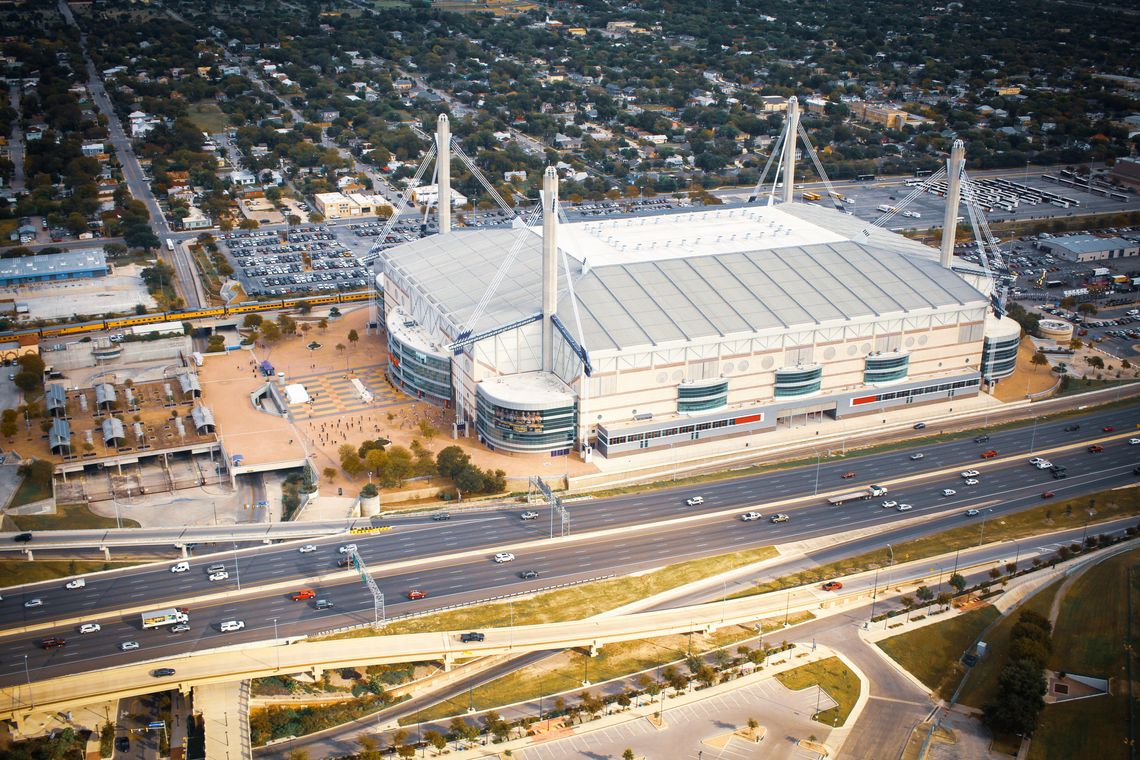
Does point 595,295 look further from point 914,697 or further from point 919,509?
point 914,697

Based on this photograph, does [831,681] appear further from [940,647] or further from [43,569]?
[43,569]

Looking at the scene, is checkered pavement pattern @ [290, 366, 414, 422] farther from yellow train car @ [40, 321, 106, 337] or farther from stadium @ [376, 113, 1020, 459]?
yellow train car @ [40, 321, 106, 337]

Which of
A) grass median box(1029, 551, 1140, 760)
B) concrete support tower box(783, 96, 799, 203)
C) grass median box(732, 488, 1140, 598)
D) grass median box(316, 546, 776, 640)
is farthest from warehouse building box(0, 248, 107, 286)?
grass median box(1029, 551, 1140, 760)

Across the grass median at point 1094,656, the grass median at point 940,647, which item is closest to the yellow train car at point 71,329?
the grass median at point 940,647

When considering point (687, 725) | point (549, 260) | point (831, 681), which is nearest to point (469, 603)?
point (687, 725)

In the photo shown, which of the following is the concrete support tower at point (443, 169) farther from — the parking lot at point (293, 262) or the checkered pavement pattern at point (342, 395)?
the parking lot at point (293, 262)
